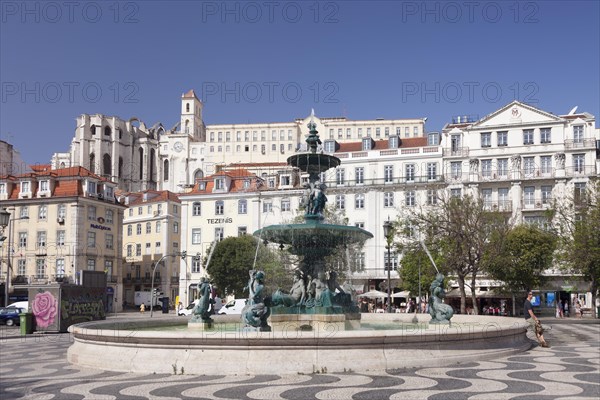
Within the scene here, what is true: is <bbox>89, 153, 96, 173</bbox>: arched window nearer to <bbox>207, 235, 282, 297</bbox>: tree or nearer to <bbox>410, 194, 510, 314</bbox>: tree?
<bbox>207, 235, 282, 297</bbox>: tree

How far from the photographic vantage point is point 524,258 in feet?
131

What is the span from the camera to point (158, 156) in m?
130

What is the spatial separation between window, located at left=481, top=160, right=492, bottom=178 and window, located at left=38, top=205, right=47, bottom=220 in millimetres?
33790

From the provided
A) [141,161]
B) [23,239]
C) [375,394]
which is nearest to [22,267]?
[23,239]

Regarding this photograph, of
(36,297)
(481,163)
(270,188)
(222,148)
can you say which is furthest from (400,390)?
(222,148)

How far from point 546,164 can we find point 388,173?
11769mm

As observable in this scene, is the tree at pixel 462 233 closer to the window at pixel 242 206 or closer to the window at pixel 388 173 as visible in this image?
the window at pixel 388 173

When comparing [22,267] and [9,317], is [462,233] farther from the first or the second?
[22,267]

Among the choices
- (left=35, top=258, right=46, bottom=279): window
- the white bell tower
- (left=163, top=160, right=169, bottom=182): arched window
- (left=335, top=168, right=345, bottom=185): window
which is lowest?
(left=35, top=258, right=46, bottom=279): window

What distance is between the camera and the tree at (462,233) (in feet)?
110

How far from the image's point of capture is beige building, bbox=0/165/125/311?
52.7 metres

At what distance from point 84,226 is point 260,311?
4326cm

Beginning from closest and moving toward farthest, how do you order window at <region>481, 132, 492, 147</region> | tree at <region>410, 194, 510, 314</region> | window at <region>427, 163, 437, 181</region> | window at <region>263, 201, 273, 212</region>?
tree at <region>410, 194, 510, 314</region> < window at <region>481, 132, 492, 147</region> < window at <region>427, 163, 437, 181</region> < window at <region>263, 201, 273, 212</region>

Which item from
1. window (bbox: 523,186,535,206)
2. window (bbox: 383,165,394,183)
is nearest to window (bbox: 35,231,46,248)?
window (bbox: 383,165,394,183)
